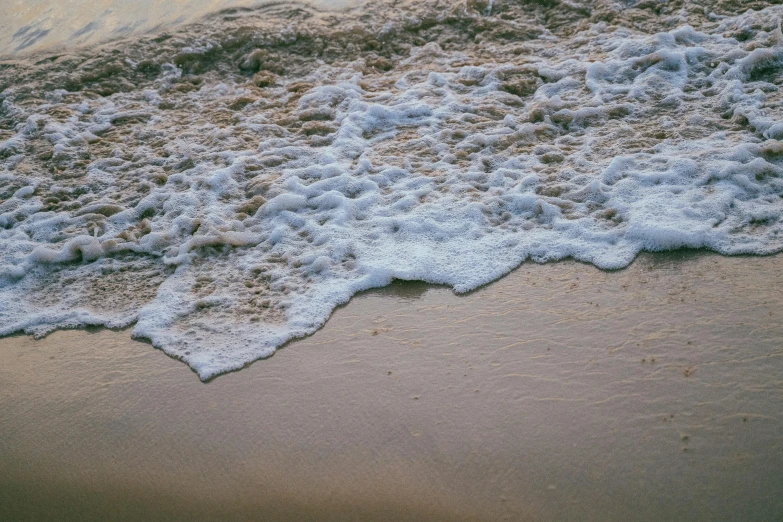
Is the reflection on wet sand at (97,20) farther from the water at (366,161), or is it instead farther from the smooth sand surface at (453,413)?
the smooth sand surface at (453,413)

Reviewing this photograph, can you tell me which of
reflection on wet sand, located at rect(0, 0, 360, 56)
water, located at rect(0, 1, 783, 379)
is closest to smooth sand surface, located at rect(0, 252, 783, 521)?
water, located at rect(0, 1, 783, 379)

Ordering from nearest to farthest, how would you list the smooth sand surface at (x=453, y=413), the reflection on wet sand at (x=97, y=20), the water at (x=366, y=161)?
the smooth sand surface at (x=453, y=413) < the water at (x=366, y=161) < the reflection on wet sand at (x=97, y=20)

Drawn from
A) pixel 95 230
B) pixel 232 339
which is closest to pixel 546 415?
pixel 232 339

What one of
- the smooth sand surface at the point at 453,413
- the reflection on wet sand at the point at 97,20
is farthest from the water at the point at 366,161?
the reflection on wet sand at the point at 97,20

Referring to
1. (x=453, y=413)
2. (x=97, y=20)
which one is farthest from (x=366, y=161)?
(x=97, y=20)

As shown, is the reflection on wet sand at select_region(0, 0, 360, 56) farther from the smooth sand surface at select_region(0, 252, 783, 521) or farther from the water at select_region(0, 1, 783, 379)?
the smooth sand surface at select_region(0, 252, 783, 521)

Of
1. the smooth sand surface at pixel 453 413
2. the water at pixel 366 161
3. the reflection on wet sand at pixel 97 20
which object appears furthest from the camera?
the reflection on wet sand at pixel 97 20

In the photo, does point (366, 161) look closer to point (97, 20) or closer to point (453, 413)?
point (453, 413)
